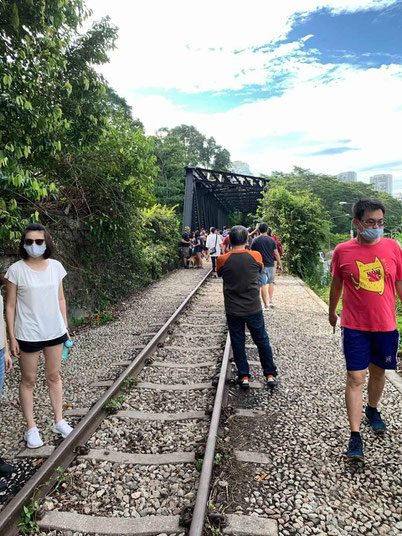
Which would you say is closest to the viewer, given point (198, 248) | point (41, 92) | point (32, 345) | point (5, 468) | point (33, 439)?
point (5, 468)

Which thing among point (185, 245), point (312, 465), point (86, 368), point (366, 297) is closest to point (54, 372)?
point (86, 368)

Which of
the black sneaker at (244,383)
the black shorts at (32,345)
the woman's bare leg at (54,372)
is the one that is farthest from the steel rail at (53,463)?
the black sneaker at (244,383)

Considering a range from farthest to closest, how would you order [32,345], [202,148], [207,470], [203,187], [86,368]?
[202,148]
[203,187]
[86,368]
[32,345]
[207,470]

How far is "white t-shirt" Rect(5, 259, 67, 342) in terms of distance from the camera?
3182 mm

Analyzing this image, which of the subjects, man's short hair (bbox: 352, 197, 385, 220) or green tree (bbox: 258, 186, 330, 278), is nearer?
man's short hair (bbox: 352, 197, 385, 220)

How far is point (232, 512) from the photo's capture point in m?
2.60

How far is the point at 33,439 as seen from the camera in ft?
11.1

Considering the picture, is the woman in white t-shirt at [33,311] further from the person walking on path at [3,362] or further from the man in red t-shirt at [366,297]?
the man in red t-shirt at [366,297]

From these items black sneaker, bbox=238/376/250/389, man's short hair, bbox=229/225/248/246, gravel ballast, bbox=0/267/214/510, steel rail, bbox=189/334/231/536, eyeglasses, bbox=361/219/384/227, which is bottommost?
gravel ballast, bbox=0/267/214/510

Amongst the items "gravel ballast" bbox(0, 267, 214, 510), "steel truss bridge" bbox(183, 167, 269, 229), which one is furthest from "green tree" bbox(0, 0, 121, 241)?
"steel truss bridge" bbox(183, 167, 269, 229)

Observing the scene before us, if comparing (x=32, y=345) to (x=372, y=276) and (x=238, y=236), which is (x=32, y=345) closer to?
(x=238, y=236)

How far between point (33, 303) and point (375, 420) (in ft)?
10.4

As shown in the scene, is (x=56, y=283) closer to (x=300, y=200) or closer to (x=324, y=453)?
(x=324, y=453)

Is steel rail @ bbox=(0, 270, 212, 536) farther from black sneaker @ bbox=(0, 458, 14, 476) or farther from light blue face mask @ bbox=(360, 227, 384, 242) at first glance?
light blue face mask @ bbox=(360, 227, 384, 242)
